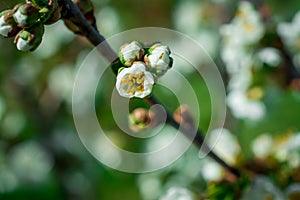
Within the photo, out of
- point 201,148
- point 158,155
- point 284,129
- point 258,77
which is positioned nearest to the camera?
point 201,148

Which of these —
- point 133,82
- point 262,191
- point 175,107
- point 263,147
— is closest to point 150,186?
point 175,107

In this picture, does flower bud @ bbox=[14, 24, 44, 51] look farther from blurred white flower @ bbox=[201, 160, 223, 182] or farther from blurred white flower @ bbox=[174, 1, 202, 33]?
blurred white flower @ bbox=[174, 1, 202, 33]

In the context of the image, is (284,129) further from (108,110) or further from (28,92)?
(28,92)

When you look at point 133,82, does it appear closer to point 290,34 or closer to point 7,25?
point 7,25

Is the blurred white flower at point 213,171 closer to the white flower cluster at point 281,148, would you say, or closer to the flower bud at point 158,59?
the white flower cluster at point 281,148

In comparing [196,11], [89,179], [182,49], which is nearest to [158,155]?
[89,179]

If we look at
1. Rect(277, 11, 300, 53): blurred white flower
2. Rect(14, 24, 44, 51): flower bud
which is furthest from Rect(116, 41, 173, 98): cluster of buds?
Rect(277, 11, 300, 53): blurred white flower

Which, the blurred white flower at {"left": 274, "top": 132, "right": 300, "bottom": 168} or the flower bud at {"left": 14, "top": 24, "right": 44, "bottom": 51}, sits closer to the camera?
the flower bud at {"left": 14, "top": 24, "right": 44, "bottom": 51}

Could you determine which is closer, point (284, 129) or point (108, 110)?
point (284, 129)
